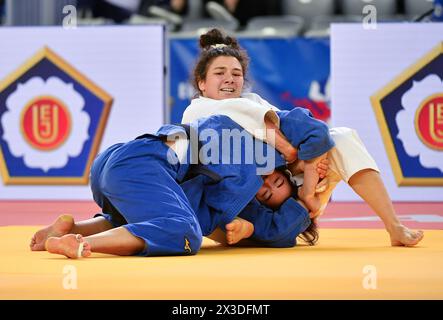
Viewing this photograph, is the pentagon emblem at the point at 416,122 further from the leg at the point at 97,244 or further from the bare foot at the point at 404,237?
the leg at the point at 97,244

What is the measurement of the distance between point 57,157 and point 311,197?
3.42m

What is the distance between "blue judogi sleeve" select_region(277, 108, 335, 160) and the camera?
11.7ft

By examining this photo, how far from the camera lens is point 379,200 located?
370cm

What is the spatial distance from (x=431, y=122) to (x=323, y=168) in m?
2.80

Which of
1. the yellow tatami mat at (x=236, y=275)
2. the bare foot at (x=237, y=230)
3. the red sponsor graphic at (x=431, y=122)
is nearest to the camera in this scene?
the yellow tatami mat at (x=236, y=275)

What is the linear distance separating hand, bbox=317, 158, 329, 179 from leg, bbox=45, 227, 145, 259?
83cm

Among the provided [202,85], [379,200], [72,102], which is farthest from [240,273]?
[72,102]

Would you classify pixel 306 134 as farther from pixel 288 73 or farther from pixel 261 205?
pixel 288 73

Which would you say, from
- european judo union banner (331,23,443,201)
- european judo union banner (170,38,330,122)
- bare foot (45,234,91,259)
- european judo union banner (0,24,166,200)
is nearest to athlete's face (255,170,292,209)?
bare foot (45,234,91,259)

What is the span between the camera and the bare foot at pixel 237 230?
3465 millimetres

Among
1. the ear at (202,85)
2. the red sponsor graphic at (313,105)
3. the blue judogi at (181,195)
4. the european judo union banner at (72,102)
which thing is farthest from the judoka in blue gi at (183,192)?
the red sponsor graphic at (313,105)

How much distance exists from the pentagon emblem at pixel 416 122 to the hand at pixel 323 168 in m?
2.73

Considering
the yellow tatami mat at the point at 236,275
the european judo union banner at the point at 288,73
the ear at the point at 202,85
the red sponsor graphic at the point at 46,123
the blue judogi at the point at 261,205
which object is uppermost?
the european judo union banner at the point at 288,73
